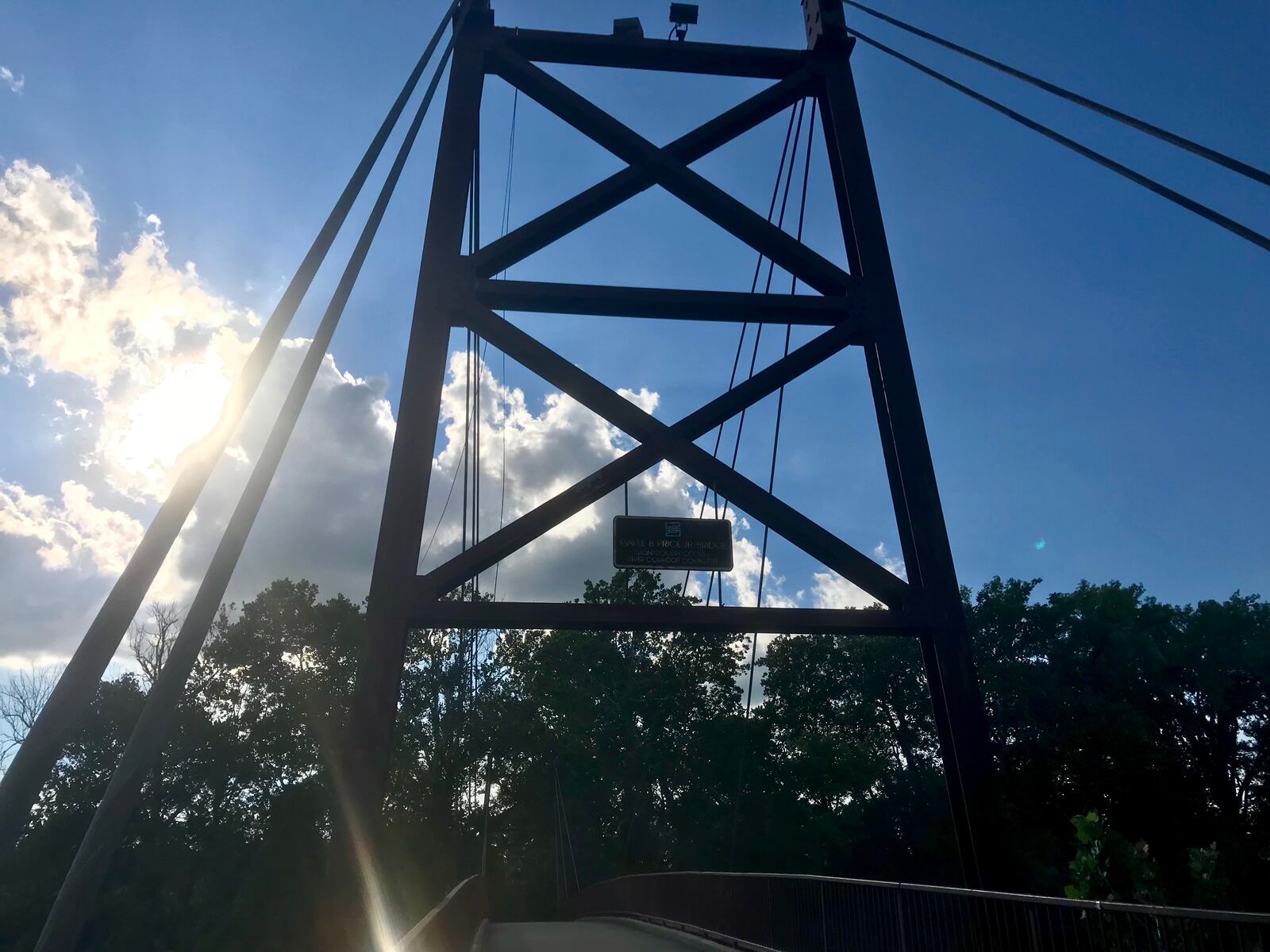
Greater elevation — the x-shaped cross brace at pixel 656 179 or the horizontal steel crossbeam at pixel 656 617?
the x-shaped cross brace at pixel 656 179

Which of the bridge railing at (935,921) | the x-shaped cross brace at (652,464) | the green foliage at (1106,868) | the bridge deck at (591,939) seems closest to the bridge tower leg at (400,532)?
the x-shaped cross brace at (652,464)

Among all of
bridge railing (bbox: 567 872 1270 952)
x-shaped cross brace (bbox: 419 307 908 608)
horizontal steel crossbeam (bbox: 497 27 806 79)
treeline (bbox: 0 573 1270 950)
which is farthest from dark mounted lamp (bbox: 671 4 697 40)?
treeline (bbox: 0 573 1270 950)

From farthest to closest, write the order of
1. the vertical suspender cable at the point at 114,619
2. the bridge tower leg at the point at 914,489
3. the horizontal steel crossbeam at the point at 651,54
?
the horizontal steel crossbeam at the point at 651,54
the bridge tower leg at the point at 914,489
the vertical suspender cable at the point at 114,619

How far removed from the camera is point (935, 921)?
5.86 m

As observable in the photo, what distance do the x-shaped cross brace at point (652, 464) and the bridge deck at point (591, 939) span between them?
23.0 feet

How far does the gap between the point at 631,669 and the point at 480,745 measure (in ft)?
32.0

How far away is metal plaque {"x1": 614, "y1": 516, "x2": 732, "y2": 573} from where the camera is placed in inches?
259

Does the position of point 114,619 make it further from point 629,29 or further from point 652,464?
point 629,29

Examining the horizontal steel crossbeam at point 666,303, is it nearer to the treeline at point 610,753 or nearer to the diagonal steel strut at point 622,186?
the diagonal steel strut at point 622,186

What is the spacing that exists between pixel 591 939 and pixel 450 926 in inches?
279

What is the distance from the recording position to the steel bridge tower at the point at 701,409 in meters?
5.91

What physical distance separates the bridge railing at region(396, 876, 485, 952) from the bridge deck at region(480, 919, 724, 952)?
2.84 feet

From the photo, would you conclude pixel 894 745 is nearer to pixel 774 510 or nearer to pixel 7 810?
pixel 774 510

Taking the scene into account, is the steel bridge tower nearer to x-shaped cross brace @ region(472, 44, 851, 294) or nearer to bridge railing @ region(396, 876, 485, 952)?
x-shaped cross brace @ region(472, 44, 851, 294)
